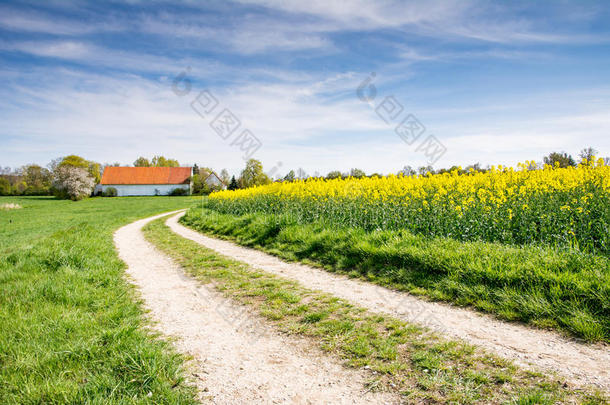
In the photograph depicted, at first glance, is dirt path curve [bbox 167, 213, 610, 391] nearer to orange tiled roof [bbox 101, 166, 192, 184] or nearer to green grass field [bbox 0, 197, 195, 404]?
green grass field [bbox 0, 197, 195, 404]

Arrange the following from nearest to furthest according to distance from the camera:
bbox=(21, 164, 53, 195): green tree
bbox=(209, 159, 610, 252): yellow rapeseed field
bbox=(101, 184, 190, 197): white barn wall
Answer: bbox=(209, 159, 610, 252): yellow rapeseed field → bbox=(21, 164, 53, 195): green tree → bbox=(101, 184, 190, 197): white barn wall

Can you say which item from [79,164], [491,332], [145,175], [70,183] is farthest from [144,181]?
[491,332]

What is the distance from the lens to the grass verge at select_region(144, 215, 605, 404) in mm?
2854

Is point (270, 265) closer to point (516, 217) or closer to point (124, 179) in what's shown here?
point (516, 217)

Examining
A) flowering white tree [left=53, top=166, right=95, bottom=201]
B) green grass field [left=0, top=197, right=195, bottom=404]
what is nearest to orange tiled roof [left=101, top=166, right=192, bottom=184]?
flowering white tree [left=53, top=166, right=95, bottom=201]

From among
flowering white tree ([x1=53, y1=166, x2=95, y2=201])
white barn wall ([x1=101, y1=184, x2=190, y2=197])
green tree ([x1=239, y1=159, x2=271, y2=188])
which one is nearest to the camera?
green tree ([x1=239, y1=159, x2=271, y2=188])

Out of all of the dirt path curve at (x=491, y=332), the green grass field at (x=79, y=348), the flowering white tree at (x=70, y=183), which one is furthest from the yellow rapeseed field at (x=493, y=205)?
the flowering white tree at (x=70, y=183)

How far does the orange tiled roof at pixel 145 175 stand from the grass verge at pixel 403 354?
81.3m

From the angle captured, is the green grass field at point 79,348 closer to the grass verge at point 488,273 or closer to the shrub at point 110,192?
the grass verge at point 488,273

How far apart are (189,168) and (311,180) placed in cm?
7601

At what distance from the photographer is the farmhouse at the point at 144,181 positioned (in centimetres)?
7994

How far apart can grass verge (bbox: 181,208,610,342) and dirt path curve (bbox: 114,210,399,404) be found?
2599mm

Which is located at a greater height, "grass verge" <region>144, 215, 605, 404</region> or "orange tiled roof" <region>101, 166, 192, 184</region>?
"orange tiled roof" <region>101, 166, 192, 184</region>

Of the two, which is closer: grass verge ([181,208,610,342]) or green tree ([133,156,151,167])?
grass verge ([181,208,610,342])
